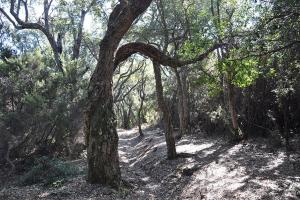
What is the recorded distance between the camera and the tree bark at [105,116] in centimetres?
1054

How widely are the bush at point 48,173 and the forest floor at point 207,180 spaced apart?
1.38 feet

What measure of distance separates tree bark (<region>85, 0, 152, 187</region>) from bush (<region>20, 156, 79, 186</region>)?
77.6 inches

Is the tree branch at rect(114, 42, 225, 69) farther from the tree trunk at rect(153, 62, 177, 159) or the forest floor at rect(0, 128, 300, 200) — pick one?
the forest floor at rect(0, 128, 300, 200)

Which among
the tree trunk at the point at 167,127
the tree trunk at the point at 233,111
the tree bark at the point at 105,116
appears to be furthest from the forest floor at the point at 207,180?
the tree trunk at the point at 233,111

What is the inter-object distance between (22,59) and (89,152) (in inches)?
263

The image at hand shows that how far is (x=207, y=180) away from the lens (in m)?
Answer: 10.5

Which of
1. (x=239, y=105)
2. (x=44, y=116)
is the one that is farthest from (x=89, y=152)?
(x=239, y=105)

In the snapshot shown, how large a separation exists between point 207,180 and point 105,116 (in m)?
3.52

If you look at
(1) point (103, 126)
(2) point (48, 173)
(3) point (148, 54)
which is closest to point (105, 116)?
(1) point (103, 126)

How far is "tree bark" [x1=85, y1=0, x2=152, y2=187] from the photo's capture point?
1054 cm

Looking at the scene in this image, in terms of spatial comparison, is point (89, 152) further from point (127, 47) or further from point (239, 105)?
point (239, 105)

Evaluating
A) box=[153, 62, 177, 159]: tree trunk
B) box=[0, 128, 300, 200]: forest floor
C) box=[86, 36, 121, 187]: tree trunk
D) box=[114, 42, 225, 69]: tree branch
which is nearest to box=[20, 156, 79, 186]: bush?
box=[0, 128, 300, 200]: forest floor

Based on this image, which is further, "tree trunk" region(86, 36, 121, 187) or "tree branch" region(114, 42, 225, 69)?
"tree branch" region(114, 42, 225, 69)

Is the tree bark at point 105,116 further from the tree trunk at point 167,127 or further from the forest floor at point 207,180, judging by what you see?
the tree trunk at point 167,127
